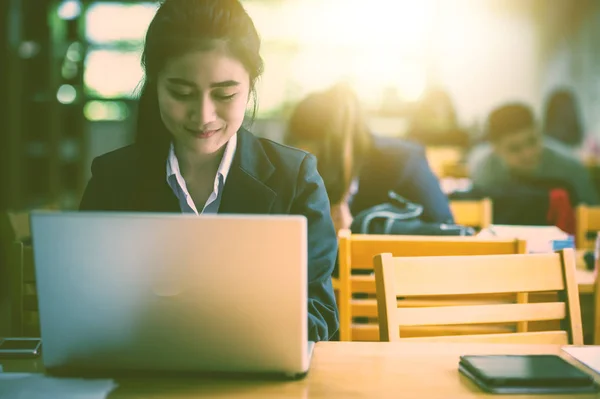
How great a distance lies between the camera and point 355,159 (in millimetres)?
2498

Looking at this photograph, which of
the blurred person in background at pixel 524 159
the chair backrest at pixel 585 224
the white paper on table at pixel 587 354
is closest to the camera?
the white paper on table at pixel 587 354

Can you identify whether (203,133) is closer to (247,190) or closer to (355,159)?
(247,190)

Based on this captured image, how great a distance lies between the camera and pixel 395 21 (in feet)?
25.2

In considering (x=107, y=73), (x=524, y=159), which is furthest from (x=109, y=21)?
(x=524, y=159)

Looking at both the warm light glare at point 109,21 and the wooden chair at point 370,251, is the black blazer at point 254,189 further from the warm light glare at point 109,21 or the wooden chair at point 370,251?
the warm light glare at point 109,21

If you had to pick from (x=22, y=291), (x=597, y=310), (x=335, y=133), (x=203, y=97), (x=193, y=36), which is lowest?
(x=597, y=310)

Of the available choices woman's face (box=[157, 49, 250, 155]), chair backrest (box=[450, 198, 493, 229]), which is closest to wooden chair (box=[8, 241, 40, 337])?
woman's face (box=[157, 49, 250, 155])

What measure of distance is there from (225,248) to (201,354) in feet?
0.56

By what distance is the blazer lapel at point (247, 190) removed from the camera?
4.80 feet

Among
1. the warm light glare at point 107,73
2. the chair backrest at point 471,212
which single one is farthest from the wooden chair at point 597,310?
the warm light glare at point 107,73

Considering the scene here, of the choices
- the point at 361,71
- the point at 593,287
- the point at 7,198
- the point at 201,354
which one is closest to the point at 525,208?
the point at 593,287

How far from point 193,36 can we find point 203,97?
6.2 inches

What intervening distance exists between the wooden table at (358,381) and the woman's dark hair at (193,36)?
0.68 meters

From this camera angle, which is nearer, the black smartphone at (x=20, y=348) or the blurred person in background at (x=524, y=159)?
the black smartphone at (x=20, y=348)
